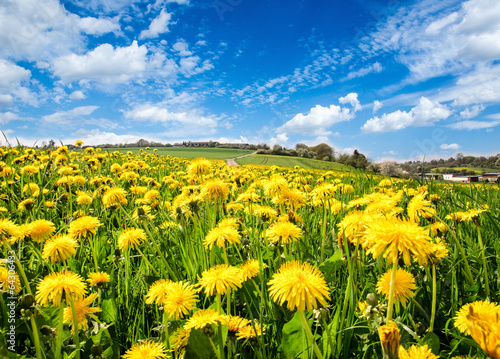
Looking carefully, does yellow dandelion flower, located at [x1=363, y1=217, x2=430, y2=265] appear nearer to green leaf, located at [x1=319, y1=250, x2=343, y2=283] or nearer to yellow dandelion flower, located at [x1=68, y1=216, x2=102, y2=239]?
green leaf, located at [x1=319, y1=250, x2=343, y2=283]

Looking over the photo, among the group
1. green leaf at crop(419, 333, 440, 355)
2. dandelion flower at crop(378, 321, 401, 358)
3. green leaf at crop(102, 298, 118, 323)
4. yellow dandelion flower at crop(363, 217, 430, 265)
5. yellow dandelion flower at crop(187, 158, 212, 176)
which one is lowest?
green leaf at crop(102, 298, 118, 323)

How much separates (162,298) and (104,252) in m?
1.51

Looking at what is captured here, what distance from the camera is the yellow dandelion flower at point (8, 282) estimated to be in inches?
52.1

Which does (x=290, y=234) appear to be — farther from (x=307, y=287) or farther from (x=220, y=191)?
(x=220, y=191)

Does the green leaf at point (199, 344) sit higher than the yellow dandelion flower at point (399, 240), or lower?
lower

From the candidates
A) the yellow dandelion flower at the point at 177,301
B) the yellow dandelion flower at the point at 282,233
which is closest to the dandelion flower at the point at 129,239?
the yellow dandelion flower at the point at 177,301

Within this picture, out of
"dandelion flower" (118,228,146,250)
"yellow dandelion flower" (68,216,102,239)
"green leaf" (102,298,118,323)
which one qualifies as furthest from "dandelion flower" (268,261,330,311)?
"yellow dandelion flower" (68,216,102,239)

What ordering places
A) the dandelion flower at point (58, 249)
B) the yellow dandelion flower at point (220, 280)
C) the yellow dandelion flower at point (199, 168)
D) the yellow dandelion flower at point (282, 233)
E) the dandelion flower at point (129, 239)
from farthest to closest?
the yellow dandelion flower at point (199, 168) → the dandelion flower at point (129, 239) → the yellow dandelion flower at point (282, 233) → the dandelion flower at point (58, 249) → the yellow dandelion flower at point (220, 280)

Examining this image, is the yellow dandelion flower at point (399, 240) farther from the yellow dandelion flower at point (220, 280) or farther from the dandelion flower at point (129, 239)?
the dandelion flower at point (129, 239)

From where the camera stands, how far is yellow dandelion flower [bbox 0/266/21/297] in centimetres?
132

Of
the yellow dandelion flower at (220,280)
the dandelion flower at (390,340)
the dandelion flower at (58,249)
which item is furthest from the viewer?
the dandelion flower at (58,249)

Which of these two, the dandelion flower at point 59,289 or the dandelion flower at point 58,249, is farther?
the dandelion flower at point 58,249

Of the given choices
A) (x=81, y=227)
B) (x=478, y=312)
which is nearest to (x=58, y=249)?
(x=81, y=227)

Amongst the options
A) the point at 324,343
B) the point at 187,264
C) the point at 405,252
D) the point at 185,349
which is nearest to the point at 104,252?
the point at 187,264
